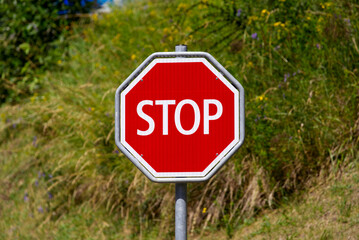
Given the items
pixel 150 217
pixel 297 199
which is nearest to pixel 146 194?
pixel 150 217

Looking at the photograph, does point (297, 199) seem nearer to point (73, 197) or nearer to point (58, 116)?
point (73, 197)

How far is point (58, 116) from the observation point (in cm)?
527

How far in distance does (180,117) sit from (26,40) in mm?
6467

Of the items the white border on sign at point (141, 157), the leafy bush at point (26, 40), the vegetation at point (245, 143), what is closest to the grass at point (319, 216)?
the vegetation at point (245, 143)

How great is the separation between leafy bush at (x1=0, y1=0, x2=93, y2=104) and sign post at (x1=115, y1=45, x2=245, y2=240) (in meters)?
5.87

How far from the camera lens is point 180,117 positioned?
1.99 meters

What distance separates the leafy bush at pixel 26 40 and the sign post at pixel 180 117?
5.87 meters

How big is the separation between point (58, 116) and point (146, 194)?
5.09 ft

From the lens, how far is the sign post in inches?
79.3

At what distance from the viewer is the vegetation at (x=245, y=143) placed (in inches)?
152

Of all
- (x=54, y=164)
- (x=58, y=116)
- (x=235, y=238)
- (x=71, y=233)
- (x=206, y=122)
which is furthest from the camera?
(x=54, y=164)

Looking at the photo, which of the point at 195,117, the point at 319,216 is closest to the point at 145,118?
the point at 195,117

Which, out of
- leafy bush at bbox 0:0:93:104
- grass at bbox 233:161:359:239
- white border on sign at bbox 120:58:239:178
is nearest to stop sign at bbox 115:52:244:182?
white border on sign at bbox 120:58:239:178

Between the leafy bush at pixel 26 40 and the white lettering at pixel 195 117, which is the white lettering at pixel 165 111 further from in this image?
the leafy bush at pixel 26 40
